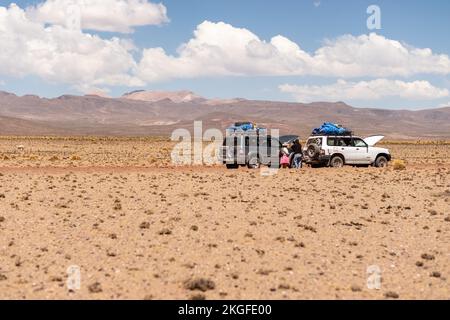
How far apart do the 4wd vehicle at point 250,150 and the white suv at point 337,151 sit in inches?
80.0

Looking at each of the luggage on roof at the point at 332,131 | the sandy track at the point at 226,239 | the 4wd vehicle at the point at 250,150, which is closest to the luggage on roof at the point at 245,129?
the 4wd vehicle at the point at 250,150

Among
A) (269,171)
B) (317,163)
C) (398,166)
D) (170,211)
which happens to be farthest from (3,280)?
(398,166)

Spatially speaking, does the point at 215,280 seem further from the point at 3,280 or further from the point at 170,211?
the point at 170,211

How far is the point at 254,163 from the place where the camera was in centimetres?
3127

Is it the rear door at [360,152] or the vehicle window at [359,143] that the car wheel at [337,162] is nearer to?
the rear door at [360,152]

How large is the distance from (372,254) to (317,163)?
1894 cm

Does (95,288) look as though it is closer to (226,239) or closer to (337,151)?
(226,239)

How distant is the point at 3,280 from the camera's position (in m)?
10.6

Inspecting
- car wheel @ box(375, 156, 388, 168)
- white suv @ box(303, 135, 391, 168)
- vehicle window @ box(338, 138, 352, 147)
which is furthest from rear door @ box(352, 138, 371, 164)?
car wheel @ box(375, 156, 388, 168)

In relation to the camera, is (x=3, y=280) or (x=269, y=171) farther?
(x=269, y=171)

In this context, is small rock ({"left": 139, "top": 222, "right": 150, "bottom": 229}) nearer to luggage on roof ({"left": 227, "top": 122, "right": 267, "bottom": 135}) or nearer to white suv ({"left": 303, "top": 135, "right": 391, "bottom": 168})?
luggage on roof ({"left": 227, "top": 122, "right": 267, "bottom": 135})

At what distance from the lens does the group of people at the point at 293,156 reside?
104 ft
